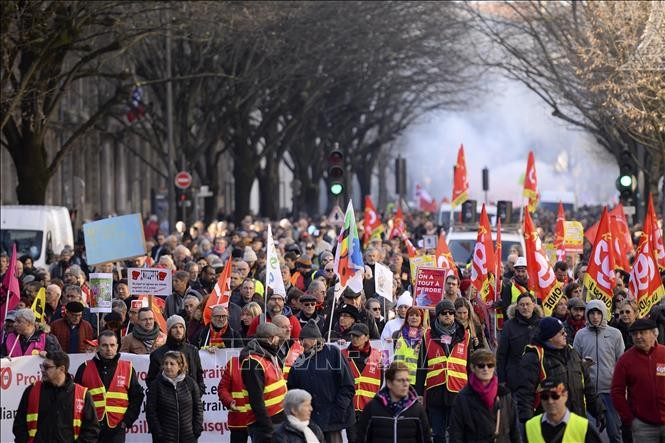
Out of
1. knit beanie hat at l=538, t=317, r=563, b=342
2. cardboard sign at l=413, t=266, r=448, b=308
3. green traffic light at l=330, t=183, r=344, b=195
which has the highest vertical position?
green traffic light at l=330, t=183, r=344, b=195

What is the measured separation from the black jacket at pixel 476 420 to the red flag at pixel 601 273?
21.4 ft

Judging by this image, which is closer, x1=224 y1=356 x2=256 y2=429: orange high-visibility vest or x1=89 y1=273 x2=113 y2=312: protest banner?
x1=224 y1=356 x2=256 y2=429: orange high-visibility vest

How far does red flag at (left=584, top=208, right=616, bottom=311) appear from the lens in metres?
17.0

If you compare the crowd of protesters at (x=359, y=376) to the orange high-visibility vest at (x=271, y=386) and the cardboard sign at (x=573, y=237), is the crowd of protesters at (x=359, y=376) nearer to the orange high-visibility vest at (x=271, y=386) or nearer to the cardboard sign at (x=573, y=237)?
the orange high-visibility vest at (x=271, y=386)

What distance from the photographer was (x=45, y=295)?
16.6 metres

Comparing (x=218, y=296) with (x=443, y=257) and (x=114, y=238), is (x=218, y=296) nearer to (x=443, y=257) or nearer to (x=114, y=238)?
(x=114, y=238)

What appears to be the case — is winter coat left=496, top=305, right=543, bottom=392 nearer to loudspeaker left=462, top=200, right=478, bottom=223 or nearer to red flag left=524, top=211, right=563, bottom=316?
red flag left=524, top=211, right=563, bottom=316

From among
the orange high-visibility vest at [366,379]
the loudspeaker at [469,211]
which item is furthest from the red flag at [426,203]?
the orange high-visibility vest at [366,379]

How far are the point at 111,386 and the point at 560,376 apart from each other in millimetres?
3100

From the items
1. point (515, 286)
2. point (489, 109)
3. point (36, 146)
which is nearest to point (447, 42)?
point (36, 146)

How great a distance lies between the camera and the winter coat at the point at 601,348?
13492mm

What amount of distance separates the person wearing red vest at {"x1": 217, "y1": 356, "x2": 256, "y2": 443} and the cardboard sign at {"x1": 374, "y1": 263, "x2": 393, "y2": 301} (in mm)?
4420

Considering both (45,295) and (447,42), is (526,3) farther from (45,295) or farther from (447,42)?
(45,295)

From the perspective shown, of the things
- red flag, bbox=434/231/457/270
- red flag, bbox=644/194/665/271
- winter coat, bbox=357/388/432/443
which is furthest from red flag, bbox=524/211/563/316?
winter coat, bbox=357/388/432/443
